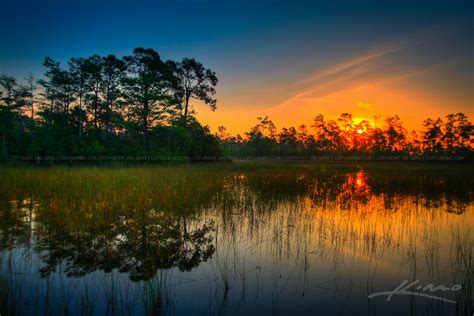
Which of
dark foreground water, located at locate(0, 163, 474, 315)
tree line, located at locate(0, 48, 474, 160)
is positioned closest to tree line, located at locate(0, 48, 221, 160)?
tree line, located at locate(0, 48, 474, 160)

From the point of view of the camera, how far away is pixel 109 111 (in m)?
35.8

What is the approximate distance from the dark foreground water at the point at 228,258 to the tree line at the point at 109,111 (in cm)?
2167

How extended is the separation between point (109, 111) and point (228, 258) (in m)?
38.0

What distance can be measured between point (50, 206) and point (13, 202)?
2.04 meters

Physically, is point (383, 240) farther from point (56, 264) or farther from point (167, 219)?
point (56, 264)

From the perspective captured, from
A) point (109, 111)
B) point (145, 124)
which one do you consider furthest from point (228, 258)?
point (109, 111)

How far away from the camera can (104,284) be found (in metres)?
3.62

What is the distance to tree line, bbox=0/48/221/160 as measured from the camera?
28.2 meters

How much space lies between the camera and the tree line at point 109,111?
28.2 m

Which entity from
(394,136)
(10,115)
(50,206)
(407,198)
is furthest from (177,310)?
(394,136)

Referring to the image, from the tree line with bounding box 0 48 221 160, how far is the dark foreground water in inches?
853

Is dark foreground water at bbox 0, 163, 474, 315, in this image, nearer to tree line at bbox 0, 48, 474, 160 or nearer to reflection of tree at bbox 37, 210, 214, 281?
reflection of tree at bbox 37, 210, 214, 281

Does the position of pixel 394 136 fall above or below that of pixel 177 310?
above

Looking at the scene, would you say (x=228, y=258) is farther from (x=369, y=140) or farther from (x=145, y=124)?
(x=369, y=140)
